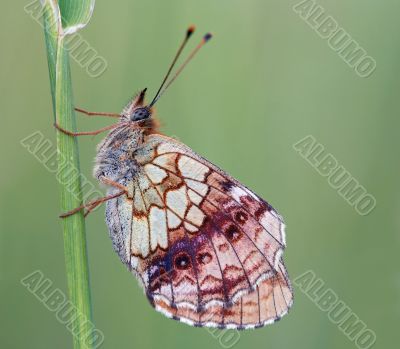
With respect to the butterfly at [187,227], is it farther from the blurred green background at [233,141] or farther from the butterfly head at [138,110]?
the blurred green background at [233,141]

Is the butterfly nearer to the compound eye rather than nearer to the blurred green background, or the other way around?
the compound eye

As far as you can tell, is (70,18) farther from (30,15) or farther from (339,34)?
(339,34)

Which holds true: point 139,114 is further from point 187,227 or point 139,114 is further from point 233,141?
point 233,141

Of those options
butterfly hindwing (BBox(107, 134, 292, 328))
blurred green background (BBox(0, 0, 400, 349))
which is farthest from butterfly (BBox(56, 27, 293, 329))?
blurred green background (BBox(0, 0, 400, 349))

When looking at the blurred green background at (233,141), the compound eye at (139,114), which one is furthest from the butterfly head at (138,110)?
the blurred green background at (233,141)

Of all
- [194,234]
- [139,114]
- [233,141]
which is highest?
[233,141]

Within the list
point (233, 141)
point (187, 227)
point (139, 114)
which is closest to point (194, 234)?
point (187, 227)
